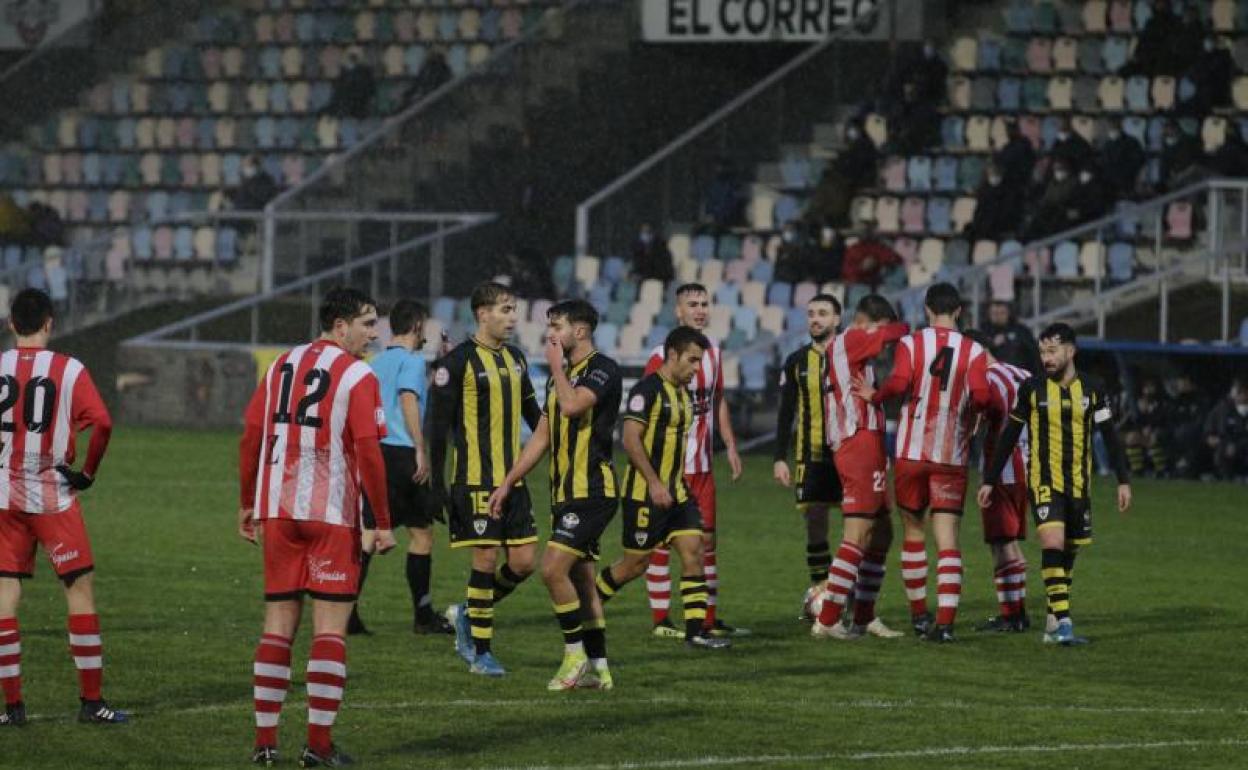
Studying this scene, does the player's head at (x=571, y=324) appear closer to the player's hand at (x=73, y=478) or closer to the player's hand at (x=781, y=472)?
the player's hand at (x=73, y=478)

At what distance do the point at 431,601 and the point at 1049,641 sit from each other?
3487 mm

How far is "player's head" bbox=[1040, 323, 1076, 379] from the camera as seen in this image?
12992mm

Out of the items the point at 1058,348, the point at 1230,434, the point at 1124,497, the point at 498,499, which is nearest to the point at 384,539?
the point at 498,499

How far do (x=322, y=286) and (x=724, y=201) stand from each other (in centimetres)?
522

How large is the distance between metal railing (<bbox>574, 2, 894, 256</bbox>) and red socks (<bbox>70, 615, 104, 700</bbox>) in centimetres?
2155

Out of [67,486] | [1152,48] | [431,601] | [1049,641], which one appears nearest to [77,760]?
[67,486]

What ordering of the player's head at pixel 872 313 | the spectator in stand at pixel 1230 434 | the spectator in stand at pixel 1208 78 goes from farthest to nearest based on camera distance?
1. the spectator in stand at pixel 1208 78
2. the spectator in stand at pixel 1230 434
3. the player's head at pixel 872 313

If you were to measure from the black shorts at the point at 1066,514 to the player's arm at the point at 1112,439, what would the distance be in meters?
0.21

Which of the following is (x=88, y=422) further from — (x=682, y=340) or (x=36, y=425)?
(x=682, y=340)

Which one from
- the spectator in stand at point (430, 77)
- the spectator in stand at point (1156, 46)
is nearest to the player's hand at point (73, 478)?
the spectator in stand at point (1156, 46)

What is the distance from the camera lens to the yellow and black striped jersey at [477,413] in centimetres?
1169

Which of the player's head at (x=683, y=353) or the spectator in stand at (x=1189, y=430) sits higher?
the player's head at (x=683, y=353)

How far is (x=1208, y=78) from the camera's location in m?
29.1

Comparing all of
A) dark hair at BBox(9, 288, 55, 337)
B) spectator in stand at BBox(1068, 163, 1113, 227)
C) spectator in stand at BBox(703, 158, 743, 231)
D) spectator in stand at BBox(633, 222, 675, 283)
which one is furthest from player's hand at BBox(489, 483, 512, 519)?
spectator in stand at BBox(703, 158, 743, 231)
